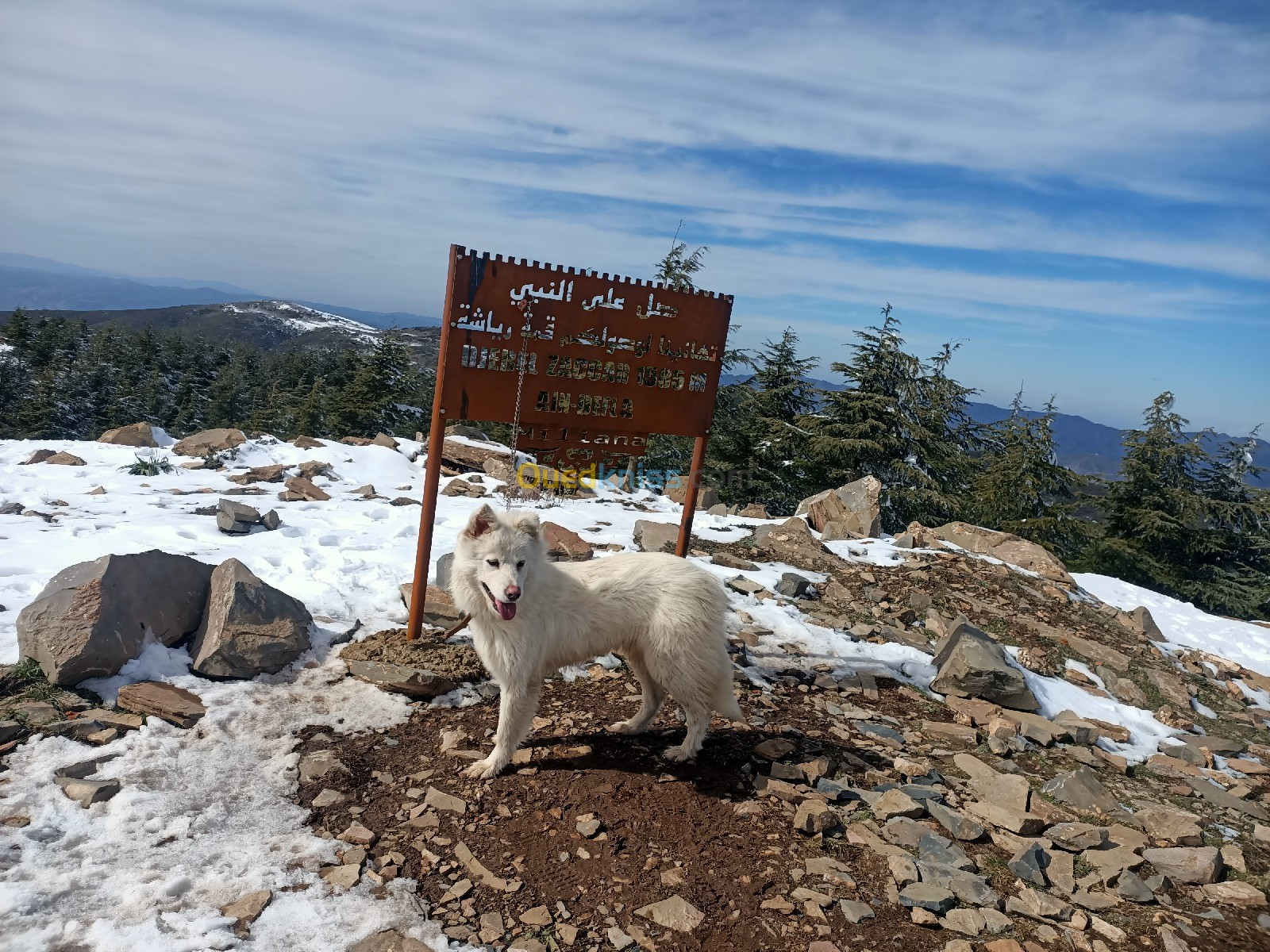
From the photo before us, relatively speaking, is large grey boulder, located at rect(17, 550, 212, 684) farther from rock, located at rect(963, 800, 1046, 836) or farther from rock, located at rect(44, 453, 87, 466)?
rock, located at rect(44, 453, 87, 466)

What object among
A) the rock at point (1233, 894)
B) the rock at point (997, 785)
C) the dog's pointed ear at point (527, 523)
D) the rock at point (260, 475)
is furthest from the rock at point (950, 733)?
the rock at point (260, 475)

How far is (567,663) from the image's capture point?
564 centimetres

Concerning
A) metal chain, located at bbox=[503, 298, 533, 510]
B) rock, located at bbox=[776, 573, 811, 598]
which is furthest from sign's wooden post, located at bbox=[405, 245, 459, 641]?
rock, located at bbox=[776, 573, 811, 598]

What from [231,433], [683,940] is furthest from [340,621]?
[231,433]

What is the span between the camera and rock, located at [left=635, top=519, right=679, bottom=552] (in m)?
9.98

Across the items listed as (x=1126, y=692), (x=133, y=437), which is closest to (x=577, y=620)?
(x=1126, y=692)

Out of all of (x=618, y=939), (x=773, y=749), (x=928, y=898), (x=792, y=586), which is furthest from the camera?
(x=792, y=586)

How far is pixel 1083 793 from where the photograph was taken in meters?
5.66

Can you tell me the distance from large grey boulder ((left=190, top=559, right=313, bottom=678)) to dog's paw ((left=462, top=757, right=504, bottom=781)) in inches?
86.5

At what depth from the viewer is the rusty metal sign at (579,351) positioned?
21.0 ft

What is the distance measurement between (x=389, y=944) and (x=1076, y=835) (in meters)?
4.82

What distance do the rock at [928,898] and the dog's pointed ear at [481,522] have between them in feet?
12.1

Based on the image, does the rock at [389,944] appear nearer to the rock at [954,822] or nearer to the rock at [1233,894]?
the rock at [954,822]

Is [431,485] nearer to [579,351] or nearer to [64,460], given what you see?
[579,351]
